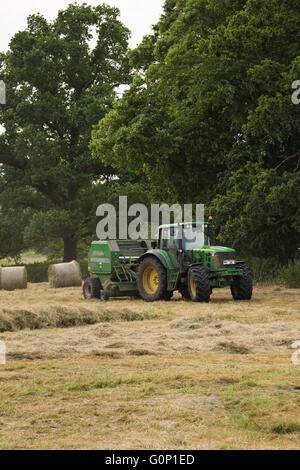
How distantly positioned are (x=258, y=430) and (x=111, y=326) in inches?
263

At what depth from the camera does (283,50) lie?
23.3m

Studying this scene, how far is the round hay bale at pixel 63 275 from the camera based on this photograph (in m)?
25.2

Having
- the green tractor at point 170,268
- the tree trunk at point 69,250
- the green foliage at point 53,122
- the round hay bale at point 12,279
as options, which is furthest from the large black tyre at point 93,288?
the tree trunk at point 69,250

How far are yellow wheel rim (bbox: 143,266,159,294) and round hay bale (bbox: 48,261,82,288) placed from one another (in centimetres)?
683

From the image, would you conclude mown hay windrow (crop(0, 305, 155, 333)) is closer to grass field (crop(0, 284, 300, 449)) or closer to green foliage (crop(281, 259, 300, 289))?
grass field (crop(0, 284, 300, 449))

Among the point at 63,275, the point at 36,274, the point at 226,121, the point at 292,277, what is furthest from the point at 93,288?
the point at 36,274

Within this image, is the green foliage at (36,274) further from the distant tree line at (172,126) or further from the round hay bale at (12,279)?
the round hay bale at (12,279)

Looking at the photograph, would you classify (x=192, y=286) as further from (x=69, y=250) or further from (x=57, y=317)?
(x=69, y=250)

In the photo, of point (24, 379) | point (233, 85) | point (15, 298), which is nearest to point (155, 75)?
point (233, 85)

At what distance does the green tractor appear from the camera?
1775 cm

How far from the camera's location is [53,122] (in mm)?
35938

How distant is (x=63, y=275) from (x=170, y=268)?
8.04 m

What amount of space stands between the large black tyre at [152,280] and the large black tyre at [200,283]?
0.92 m
